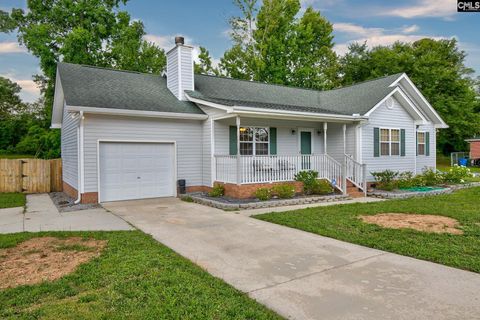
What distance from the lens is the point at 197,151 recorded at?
1202 centimetres

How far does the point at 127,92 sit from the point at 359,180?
31.4 ft

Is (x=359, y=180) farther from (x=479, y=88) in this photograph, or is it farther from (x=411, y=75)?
(x=479, y=88)

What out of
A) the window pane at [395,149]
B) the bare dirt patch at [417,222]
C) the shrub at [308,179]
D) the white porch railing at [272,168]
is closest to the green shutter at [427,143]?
the window pane at [395,149]

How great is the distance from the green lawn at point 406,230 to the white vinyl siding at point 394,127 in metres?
3.58

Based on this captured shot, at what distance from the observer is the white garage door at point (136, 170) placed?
10.3 meters

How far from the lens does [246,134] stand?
1255cm

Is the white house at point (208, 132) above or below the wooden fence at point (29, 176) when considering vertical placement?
above

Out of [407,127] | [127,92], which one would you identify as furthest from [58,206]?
[407,127]

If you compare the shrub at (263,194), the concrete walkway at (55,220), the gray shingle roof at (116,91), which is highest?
the gray shingle roof at (116,91)

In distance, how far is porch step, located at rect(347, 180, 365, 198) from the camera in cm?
1179

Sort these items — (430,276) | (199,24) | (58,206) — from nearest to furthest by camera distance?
(430,276) < (58,206) < (199,24)

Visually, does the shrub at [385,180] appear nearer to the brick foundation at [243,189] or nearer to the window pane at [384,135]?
the window pane at [384,135]

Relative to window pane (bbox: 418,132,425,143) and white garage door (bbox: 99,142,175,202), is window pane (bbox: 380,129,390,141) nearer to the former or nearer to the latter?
window pane (bbox: 418,132,425,143)

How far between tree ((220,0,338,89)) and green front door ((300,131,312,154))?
13.6 m
